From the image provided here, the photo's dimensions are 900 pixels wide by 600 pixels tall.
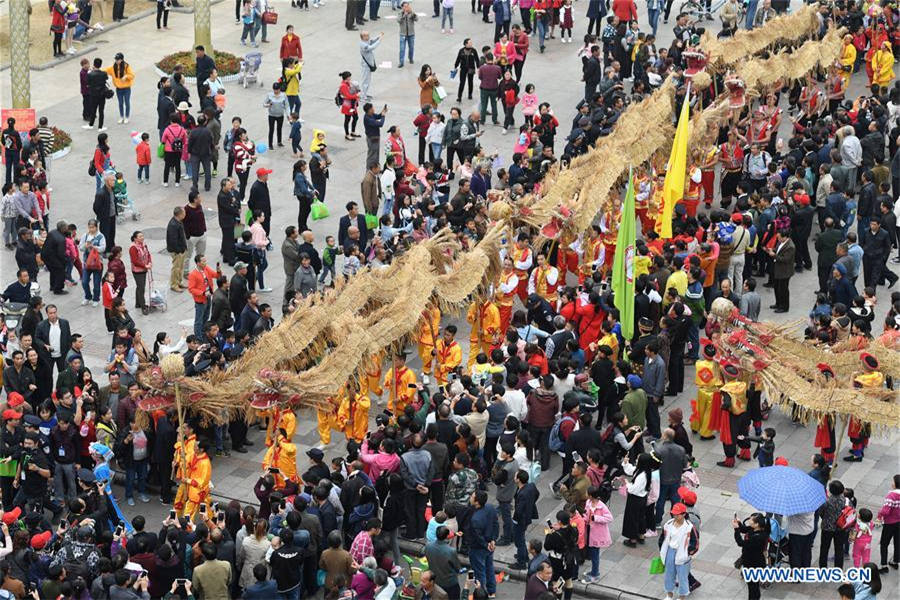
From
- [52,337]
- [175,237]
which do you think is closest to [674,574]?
[52,337]

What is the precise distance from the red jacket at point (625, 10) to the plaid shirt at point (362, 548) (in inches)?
843

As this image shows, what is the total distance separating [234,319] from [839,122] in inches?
469

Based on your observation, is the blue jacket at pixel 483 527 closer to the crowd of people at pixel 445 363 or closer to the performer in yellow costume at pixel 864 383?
the crowd of people at pixel 445 363

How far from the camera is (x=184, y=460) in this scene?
64.9ft

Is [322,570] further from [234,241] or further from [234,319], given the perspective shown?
[234,241]

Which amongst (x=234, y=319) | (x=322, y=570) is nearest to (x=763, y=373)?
(x=322, y=570)

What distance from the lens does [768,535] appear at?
18.8m

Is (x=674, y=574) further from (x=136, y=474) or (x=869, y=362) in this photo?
(x=136, y=474)

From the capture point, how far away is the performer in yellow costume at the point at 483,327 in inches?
936

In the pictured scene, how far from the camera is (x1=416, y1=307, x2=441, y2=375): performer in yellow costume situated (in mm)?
22422

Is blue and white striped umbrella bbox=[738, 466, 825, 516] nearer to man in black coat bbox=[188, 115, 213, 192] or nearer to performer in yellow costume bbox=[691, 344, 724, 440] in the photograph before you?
performer in yellow costume bbox=[691, 344, 724, 440]

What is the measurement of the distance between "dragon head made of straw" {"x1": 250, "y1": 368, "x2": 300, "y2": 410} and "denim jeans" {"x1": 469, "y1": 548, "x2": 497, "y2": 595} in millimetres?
3038

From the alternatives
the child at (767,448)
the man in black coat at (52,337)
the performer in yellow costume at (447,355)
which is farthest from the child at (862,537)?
the man in black coat at (52,337)

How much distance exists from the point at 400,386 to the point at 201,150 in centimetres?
952
